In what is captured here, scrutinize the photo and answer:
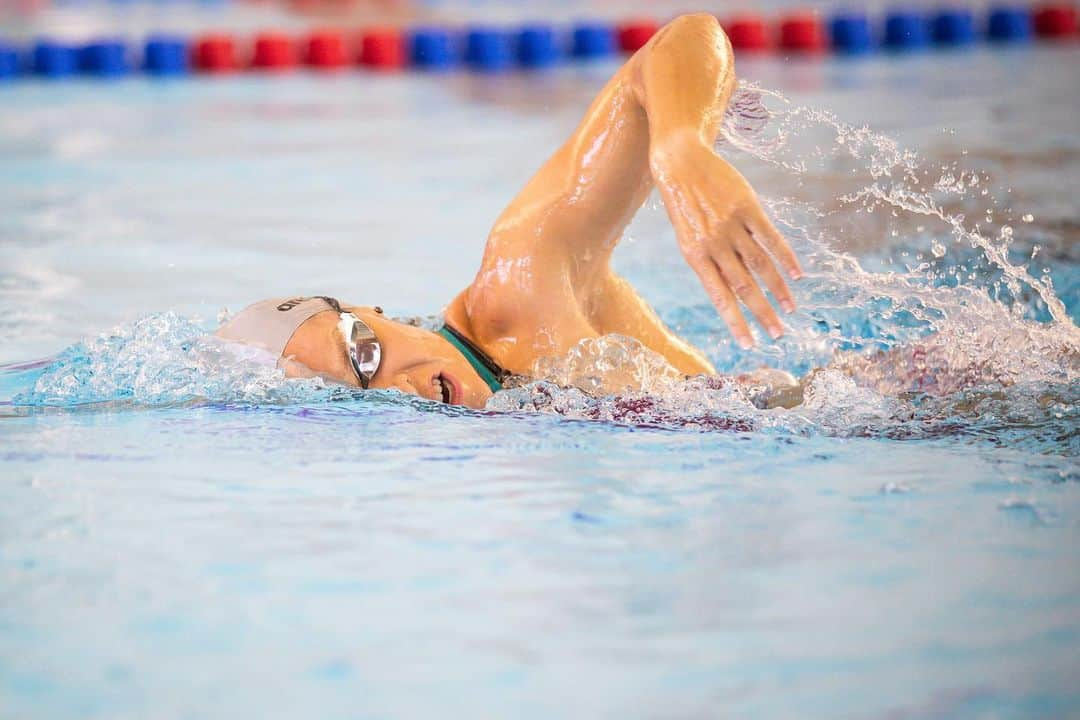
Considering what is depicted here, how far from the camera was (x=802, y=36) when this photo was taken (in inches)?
312

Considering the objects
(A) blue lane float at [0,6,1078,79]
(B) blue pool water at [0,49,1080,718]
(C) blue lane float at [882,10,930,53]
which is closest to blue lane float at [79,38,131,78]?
(A) blue lane float at [0,6,1078,79]

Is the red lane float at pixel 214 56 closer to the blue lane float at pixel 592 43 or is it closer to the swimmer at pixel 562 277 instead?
the blue lane float at pixel 592 43

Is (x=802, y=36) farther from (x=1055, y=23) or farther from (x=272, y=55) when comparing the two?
(x=272, y=55)

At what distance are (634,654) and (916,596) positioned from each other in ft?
1.21

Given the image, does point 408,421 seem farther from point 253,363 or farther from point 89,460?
point 89,460

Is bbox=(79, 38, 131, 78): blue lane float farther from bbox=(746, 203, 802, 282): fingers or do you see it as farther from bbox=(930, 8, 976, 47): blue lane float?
bbox=(746, 203, 802, 282): fingers

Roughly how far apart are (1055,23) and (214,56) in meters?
5.07

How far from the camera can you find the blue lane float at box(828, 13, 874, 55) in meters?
7.87

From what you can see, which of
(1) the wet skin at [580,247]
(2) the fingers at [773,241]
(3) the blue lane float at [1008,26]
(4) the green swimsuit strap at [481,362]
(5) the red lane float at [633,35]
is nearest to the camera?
(2) the fingers at [773,241]

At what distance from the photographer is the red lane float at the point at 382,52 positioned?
25.8ft

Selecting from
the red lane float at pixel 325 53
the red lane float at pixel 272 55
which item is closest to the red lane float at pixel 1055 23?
the red lane float at pixel 325 53

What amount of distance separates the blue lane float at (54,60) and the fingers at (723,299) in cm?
650

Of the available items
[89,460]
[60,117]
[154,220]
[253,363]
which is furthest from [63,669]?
[60,117]

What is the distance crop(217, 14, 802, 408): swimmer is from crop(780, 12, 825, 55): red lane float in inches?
221
